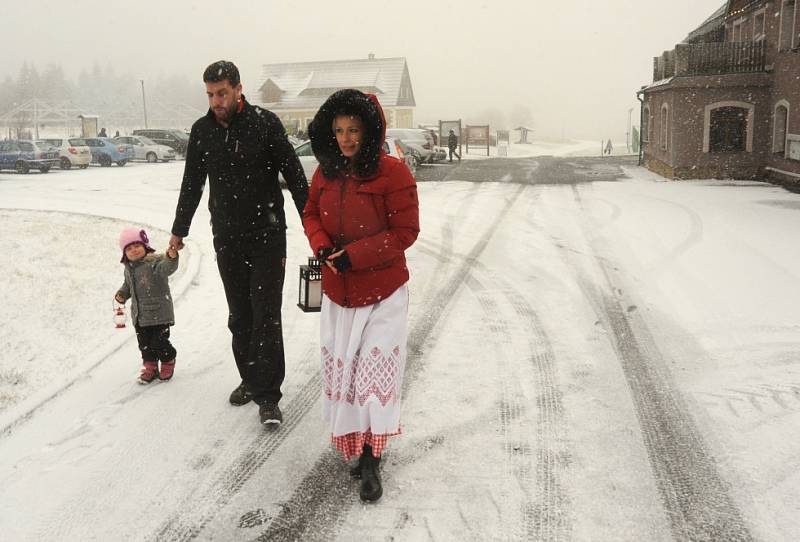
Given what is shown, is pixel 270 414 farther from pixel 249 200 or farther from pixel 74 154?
pixel 74 154

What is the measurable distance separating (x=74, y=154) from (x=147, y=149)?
14.6ft

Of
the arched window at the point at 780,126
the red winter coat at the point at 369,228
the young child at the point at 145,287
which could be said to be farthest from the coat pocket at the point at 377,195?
the arched window at the point at 780,126

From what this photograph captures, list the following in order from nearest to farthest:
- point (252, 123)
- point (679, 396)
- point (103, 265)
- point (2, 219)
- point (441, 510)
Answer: point (441, 510) → point (252, 123) → point (679, 396) → point (103, 265) → point (2, 219)

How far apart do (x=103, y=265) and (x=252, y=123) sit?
593cm

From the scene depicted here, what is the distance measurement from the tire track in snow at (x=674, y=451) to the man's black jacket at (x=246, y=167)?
2.49m

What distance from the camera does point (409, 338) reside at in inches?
242

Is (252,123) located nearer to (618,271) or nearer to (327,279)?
(327,279)

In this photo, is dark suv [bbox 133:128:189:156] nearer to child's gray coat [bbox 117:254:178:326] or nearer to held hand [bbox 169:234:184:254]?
child's gray coat [bbox 117:254:178:326]

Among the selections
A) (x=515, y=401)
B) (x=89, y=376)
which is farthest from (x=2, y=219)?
(x=515, y=401)

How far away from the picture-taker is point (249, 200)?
4.27 meters

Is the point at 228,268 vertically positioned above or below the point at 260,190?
below

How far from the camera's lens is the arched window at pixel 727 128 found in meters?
21.5

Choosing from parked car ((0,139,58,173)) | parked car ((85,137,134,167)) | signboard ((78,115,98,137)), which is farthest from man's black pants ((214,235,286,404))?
signboard ((78,115,98,137))

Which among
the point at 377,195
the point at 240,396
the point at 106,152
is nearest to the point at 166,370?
the point at 240,396
